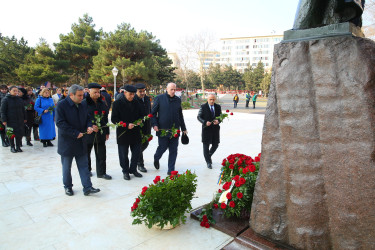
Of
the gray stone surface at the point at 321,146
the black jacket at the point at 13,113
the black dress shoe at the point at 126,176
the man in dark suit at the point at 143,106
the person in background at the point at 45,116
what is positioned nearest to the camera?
the gray stone surface at the point at 321,146

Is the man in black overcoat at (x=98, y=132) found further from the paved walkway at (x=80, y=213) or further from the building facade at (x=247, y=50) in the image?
the building facade at (x=247, y=50)

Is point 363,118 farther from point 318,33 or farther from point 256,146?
point 256,146

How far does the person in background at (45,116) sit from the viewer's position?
764 cm

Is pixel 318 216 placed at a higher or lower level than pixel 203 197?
higher

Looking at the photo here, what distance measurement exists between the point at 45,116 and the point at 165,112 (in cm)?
463

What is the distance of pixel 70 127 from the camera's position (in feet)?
12.5

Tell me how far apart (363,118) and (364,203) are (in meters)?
0.67

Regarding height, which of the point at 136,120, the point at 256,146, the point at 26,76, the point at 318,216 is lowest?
the point at 256,146

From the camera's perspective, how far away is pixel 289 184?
2.37 m

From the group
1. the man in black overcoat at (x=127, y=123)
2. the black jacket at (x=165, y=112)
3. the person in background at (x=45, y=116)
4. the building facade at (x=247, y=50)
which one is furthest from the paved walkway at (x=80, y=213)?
the building facade at (x=247, y=50)

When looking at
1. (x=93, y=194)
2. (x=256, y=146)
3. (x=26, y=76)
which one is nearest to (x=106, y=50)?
(x=26, y=76)

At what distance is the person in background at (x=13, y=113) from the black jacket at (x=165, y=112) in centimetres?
429

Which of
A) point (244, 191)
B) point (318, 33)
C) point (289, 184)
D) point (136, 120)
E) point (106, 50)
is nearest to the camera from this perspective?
point (318, 33)

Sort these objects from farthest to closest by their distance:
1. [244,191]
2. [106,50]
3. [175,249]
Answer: [106,50]
[244,191]
[175,249]
